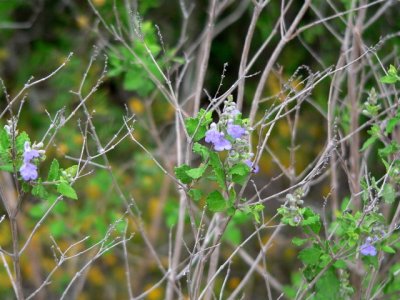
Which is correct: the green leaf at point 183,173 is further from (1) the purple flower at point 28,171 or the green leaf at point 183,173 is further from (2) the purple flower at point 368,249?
(2) the purple flower at point 368,249

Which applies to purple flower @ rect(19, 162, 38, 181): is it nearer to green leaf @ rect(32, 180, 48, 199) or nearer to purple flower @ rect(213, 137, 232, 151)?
green leaf @ rect(32, 180, 48, 199)

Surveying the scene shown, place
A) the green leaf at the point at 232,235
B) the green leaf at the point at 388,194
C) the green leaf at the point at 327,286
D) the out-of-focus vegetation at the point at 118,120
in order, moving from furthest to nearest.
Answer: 1. the out-of-focus vegetation at the point at 118,120
2. the green leaf at the point at 232,235
3. the green leaf at the point at 327,286
4. the green leaf at the point at 388,194

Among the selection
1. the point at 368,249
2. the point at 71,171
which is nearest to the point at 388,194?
the point at 368,249

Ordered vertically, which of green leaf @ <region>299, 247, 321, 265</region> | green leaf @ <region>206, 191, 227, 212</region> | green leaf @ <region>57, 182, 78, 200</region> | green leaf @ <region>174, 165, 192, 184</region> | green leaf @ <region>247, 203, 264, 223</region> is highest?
green leaf @ <region>57, 182, 78, 200</region>

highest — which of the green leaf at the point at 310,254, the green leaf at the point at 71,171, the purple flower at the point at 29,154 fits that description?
the purple flower at the point at 29,154

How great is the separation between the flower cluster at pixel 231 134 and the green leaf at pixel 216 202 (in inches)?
6.9

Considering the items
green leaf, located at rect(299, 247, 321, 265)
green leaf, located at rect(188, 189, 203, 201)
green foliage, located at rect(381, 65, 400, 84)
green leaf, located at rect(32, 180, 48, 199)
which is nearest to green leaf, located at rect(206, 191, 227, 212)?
green leaf, located at rect(188, 189, 203, 201)

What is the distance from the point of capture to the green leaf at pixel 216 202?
2.59m

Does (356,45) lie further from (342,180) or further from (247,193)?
(247,193)

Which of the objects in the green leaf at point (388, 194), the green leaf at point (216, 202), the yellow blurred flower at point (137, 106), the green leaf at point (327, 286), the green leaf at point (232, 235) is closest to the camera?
the green leaf at point (216, 202)

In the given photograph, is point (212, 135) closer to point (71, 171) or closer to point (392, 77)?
point (71, 171)

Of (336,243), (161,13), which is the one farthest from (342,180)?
(336,243)

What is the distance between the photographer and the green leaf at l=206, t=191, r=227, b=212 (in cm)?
259

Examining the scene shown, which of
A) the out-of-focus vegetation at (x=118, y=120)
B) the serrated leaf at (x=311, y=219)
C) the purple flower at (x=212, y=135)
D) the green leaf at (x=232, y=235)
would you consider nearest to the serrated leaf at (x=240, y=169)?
the purple flower at (x=212, y=135)
